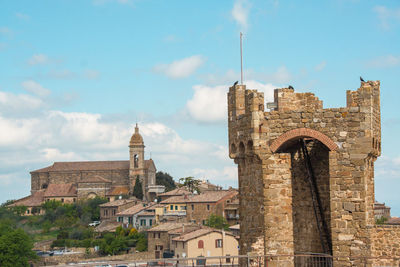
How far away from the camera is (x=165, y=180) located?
13062 cm

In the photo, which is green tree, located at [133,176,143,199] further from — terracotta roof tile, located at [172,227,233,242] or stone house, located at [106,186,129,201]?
terracotta roof tile, located at [172,227,233,242]

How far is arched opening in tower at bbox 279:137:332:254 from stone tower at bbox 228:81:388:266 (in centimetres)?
2

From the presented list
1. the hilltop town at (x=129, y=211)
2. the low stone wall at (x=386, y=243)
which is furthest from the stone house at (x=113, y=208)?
the low stone wall at (x=386, y=243)

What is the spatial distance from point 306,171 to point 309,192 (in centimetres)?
49

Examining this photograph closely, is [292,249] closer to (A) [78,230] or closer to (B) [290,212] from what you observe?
(B) [290,212]

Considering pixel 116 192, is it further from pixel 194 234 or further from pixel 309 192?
pixel 309 192

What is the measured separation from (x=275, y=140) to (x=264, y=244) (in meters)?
2.33

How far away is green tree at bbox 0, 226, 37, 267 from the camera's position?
228 feet

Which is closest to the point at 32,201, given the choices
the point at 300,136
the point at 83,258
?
the point at 83,258

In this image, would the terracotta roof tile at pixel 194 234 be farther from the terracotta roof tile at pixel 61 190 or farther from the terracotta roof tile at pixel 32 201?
the terracotta roof tile at pixel 61 190

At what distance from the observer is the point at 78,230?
94438 mm

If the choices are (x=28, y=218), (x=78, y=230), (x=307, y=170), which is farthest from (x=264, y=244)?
(x=28, y=218)

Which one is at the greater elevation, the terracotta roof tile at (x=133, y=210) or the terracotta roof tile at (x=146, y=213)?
the terracotta roof tile at (x=133, y=210)

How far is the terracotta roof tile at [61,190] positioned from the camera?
125250mm
